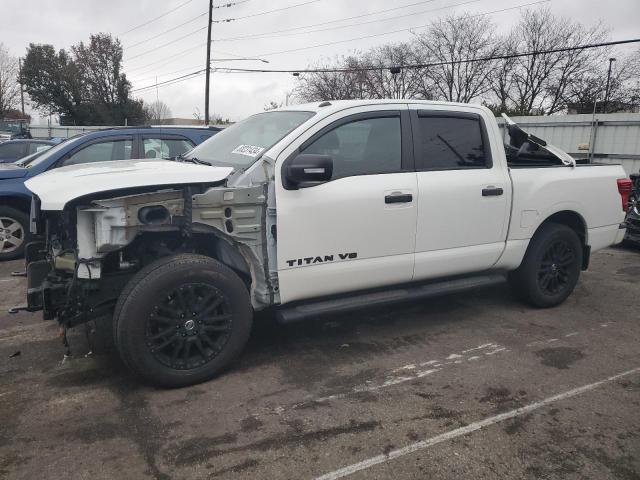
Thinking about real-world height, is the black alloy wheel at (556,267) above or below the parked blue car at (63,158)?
below

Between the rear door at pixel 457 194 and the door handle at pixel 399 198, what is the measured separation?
117 mm

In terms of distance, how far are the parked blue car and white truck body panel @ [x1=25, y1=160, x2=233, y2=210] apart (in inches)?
129

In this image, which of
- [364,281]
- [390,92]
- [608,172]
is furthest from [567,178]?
[390,92]

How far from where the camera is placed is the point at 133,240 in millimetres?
3434

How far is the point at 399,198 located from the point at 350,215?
0.46 metres

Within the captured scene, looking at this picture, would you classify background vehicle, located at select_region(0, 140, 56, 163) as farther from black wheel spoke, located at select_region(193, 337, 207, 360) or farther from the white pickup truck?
black wheel spoke, located at select_region(193, 337, 207, 360)

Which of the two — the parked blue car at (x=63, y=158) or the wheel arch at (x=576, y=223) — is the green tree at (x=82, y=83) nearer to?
the parked blue car at (x=63, y=158)

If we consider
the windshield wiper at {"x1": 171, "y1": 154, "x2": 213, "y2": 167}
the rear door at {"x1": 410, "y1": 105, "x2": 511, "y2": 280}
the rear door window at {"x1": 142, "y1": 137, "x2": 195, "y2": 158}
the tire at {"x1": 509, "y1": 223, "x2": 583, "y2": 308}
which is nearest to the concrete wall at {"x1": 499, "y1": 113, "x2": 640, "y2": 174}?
the tire at {"x1": 509, "y1": 223, "x2": 583, "y2": 308}

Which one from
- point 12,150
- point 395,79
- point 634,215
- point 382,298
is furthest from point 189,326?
point 395,79

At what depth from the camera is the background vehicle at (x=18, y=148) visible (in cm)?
1049

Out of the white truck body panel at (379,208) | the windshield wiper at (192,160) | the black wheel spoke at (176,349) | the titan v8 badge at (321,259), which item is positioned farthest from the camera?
the windshield wiper at (192,160)

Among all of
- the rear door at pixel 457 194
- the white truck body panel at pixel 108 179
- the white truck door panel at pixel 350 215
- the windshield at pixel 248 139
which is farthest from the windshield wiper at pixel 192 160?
the rear door at pixel 457 194

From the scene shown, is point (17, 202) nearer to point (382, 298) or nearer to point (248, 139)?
point (248, 139)

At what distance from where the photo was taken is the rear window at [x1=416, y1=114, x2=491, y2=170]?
4.34 m
